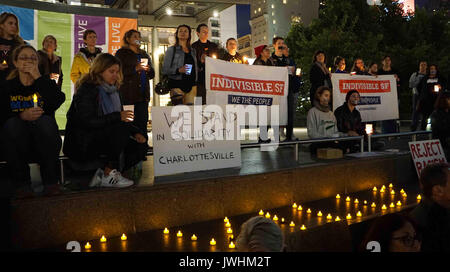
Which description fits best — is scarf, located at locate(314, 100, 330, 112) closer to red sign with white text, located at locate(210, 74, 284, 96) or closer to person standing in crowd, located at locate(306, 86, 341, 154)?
person standing in crowd, located at locate(306, 86, 341, 154)

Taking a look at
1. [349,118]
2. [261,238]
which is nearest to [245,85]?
[349,118]

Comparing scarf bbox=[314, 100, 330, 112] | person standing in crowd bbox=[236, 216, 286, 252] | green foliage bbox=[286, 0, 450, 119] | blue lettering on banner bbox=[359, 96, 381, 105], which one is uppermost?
green foliage bbox=[286, 0, 450, 119]

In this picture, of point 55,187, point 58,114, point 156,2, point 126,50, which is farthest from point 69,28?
point 55,187

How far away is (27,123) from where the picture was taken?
4.09 meters

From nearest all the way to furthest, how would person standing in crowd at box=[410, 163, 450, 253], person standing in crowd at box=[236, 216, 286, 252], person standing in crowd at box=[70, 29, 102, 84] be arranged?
1. person standing in crowd at box=[236, 216, 286, 252]
2. person standing in crowd at box=[410, 163, 450, 253]
3. person standing in crowd at box=[70, 29, 102, 84]

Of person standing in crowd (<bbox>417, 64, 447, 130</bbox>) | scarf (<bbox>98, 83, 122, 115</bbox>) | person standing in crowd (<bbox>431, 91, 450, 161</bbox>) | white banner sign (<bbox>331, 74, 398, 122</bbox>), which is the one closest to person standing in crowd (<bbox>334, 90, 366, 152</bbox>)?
white banner sign (<bbox>331, 74, 398, 122</bbox>)

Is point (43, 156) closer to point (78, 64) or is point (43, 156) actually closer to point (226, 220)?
point (226, 220)

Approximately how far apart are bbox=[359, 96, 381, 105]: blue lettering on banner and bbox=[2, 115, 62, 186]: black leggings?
260 inches

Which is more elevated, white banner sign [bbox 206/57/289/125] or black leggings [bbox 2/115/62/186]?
white banner sign [bbox 206/57/289/125]

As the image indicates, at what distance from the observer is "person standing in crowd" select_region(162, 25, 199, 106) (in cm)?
Answer: 641

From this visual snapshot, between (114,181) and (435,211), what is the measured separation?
2.92 m

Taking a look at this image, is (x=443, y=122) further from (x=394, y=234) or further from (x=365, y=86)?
(x=394, y=234)

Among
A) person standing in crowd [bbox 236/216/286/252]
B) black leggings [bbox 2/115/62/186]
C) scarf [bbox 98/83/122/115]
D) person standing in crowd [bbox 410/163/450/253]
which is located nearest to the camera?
person standing in crowd [bbox 236/216/286/252]

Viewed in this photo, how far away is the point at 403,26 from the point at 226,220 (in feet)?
86.2
